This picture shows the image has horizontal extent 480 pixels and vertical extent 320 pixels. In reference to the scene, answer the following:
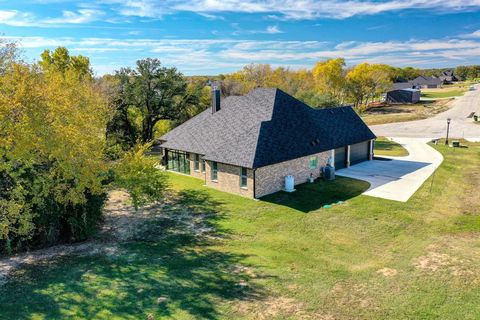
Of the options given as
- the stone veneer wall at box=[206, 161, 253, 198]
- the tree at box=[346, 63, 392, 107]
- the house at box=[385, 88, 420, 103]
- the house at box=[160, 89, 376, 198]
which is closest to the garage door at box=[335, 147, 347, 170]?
the house at box=[160, 89, 376, 198]

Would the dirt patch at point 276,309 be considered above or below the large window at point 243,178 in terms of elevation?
below

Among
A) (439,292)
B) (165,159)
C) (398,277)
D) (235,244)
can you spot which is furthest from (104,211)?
(439,292)

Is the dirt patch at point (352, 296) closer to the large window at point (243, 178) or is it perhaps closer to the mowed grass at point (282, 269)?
the mowed grass at point (282, 269)

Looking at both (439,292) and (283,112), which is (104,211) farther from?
(439,292)

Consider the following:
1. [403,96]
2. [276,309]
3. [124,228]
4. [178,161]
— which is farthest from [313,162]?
[403,96]

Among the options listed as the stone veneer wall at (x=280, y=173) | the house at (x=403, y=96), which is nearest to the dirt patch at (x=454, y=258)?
the stone veneer wall at (x=280, y=173)

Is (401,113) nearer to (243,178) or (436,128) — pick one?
(436,128)
